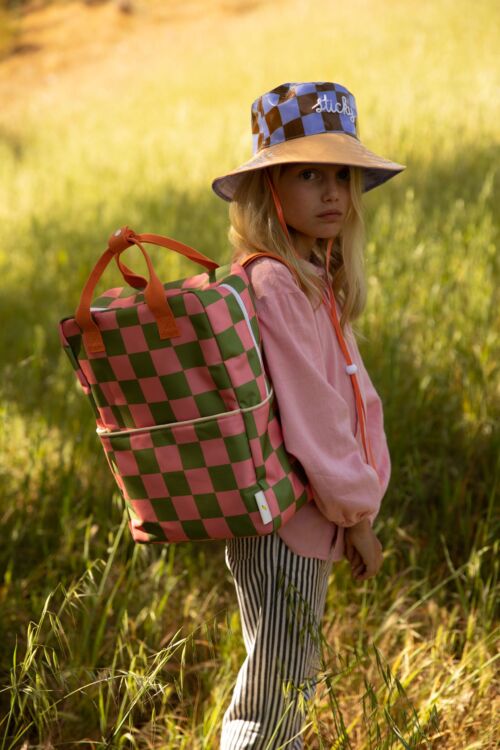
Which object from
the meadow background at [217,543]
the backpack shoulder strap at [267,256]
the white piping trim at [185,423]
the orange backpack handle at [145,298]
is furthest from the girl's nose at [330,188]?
the meadow background at [217,543]

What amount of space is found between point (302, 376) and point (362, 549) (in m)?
0.39

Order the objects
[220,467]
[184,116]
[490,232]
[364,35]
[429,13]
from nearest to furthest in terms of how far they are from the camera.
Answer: [220,467], [490,232], [184,116], [364,35], [429,13]

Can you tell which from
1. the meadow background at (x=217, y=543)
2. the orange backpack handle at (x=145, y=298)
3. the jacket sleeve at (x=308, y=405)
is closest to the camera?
the orange backpack handle at (x=145, y=298)

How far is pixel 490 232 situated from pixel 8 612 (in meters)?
2.66

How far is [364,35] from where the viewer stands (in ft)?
40.7

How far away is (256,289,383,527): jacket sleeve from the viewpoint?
153 cm

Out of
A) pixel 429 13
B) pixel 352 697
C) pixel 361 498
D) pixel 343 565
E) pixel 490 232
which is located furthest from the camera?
pixel 429 13

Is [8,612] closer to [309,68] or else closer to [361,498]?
[361,498]

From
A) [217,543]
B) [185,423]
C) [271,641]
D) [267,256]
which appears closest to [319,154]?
[267,256]

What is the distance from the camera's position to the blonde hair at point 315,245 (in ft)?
5.34

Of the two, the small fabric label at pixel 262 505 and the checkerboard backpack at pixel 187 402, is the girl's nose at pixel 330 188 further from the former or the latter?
the small fabric label at pixel 262 505

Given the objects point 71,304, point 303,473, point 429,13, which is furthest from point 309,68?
point 303,473

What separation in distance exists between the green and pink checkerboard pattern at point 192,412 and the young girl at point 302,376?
61 mm

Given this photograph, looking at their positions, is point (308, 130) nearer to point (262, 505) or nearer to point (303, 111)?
point (303, 111)
